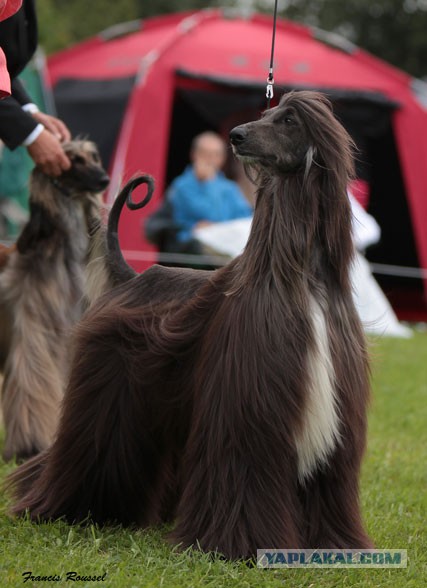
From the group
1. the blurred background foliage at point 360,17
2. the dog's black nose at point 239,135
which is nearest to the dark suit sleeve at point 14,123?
the dog's black nose at point 239,135

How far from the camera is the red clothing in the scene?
2.89m

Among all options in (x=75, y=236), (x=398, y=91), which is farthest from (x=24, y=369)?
(x=398, y=91)

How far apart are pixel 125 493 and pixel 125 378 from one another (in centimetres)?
41

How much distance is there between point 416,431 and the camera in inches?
200

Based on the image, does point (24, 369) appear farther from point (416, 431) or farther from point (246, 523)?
point (416, 431)

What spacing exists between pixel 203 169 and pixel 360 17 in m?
19.5

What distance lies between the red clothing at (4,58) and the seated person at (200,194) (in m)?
4.78

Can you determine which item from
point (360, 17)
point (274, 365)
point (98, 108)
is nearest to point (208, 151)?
point (98, 108)

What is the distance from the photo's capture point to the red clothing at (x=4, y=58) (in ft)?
9.50

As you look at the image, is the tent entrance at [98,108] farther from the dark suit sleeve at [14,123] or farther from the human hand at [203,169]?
the dark suit sleeve at [14,123]

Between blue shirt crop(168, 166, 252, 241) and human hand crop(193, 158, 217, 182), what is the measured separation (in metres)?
0.04

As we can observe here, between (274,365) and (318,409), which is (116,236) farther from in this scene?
(318,409)

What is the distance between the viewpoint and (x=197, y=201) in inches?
310
